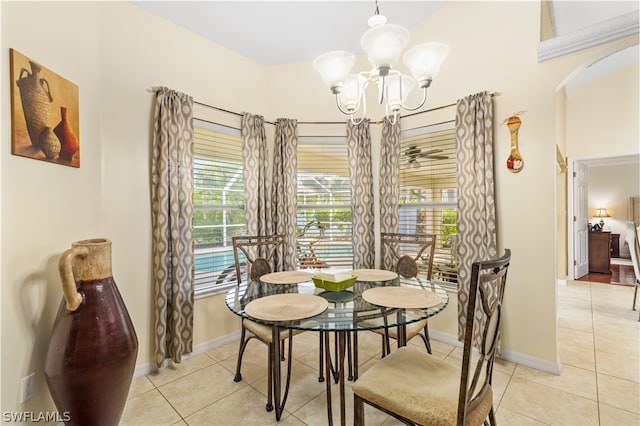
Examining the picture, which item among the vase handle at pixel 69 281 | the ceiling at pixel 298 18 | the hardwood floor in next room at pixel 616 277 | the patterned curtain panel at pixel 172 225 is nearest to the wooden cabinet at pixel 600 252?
the hardwood floor in next room at pixel 616 277

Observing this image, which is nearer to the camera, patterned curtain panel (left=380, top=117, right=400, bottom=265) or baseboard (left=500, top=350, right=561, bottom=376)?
baseboard (left=500, top=350, right=561, bottom=376)

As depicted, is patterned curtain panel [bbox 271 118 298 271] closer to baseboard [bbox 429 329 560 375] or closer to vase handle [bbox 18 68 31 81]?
vase handle [bbox 18 68 31 81]

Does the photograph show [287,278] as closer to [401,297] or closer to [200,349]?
[401,297]

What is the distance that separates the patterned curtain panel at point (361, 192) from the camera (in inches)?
124

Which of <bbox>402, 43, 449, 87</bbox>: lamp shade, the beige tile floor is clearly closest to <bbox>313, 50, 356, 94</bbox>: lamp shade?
<bbox>402, 43, 449, 87</bbox>: lamp shade

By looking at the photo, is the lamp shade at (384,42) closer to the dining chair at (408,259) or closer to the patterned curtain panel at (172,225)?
the dining chair at (408,259)

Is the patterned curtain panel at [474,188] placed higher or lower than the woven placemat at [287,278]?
higher

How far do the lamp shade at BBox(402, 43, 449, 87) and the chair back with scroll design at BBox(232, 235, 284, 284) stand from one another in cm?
176

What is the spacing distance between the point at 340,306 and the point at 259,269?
43.0 inches

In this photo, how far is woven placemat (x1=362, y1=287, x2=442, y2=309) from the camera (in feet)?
5.08

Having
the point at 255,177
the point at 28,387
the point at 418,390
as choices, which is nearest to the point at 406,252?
the point at 255,177

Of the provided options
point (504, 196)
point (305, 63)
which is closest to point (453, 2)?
point (305, 63)

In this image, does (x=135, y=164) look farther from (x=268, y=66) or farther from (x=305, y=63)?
(x=305, y=63)

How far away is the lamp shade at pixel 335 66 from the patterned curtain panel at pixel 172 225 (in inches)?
53.3
